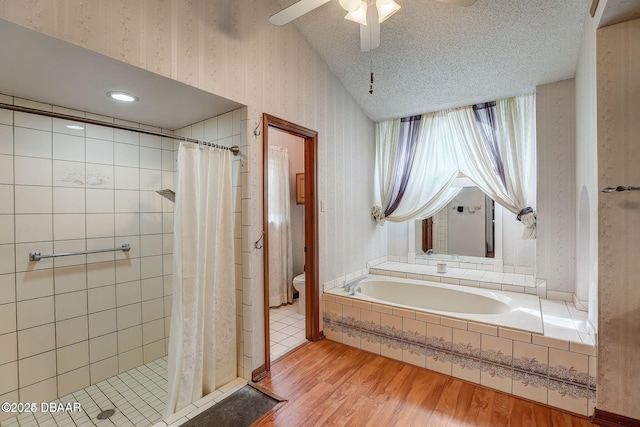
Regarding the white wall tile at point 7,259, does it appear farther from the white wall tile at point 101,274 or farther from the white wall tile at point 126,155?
the white wall tile at point 126,155

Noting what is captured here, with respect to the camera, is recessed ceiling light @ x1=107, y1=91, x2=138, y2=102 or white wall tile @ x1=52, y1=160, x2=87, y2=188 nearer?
recessed ceiling light @ x1=107, y1=91, x2=138, y2=102

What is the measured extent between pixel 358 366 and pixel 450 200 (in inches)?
88.1

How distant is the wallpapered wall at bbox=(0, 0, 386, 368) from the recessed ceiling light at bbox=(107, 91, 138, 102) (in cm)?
44

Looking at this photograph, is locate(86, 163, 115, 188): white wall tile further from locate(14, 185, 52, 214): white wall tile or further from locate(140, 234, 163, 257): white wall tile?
locate(140, 234, 163, 257): white wall tile

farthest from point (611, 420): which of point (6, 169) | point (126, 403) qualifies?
point (6, 169)

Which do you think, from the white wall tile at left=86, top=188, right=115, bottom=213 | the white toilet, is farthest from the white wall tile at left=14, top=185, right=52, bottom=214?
the white toilet

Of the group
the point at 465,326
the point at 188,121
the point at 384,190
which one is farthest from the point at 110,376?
the point at 384,190

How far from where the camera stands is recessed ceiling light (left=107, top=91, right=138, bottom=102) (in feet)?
6.14

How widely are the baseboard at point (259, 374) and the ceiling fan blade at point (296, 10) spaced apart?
2.40 metres

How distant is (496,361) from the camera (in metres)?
2.09

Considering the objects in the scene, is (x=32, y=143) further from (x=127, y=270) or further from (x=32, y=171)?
(x=127, y=270)

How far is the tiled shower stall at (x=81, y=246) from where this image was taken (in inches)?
74.9

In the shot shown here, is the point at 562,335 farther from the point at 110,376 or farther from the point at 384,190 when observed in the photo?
the point at 110,376

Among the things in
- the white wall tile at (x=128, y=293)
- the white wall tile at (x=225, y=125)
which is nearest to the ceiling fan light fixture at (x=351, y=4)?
the white wall tile at (x=225, y=125)
